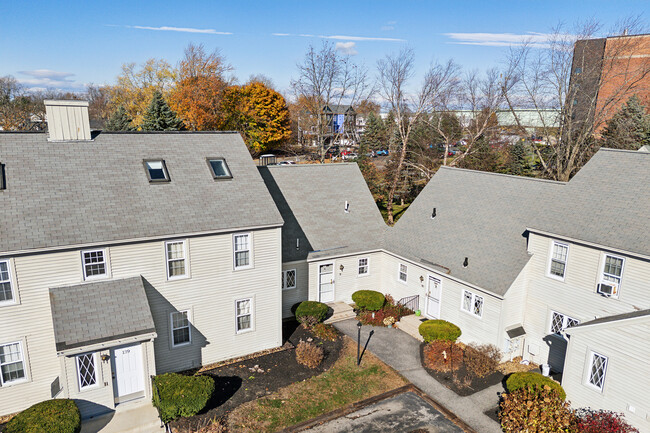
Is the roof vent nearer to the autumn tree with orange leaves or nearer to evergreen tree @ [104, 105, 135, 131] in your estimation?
evergreen tree @ [104, 105, 135, 131]

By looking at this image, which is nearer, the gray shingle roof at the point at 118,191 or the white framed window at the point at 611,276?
the gray shingle roof at the point at 118,191

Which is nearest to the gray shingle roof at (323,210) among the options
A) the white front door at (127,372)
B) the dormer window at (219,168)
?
the dormer window at (219,168)

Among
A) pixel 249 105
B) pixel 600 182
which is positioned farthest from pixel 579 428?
pixel 249 105

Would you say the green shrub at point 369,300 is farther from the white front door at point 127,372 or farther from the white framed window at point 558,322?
the white front door at point 127,372

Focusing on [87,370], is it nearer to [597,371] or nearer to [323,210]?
[323,210]

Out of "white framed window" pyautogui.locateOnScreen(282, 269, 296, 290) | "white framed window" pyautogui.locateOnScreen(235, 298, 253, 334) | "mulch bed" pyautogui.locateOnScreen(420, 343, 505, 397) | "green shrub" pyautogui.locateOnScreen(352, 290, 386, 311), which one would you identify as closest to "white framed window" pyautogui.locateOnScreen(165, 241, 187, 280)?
"white framed window" pyautogui.locateOnScreen(235, 298, 253, 334)

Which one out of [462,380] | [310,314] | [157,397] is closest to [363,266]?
[310,314]
